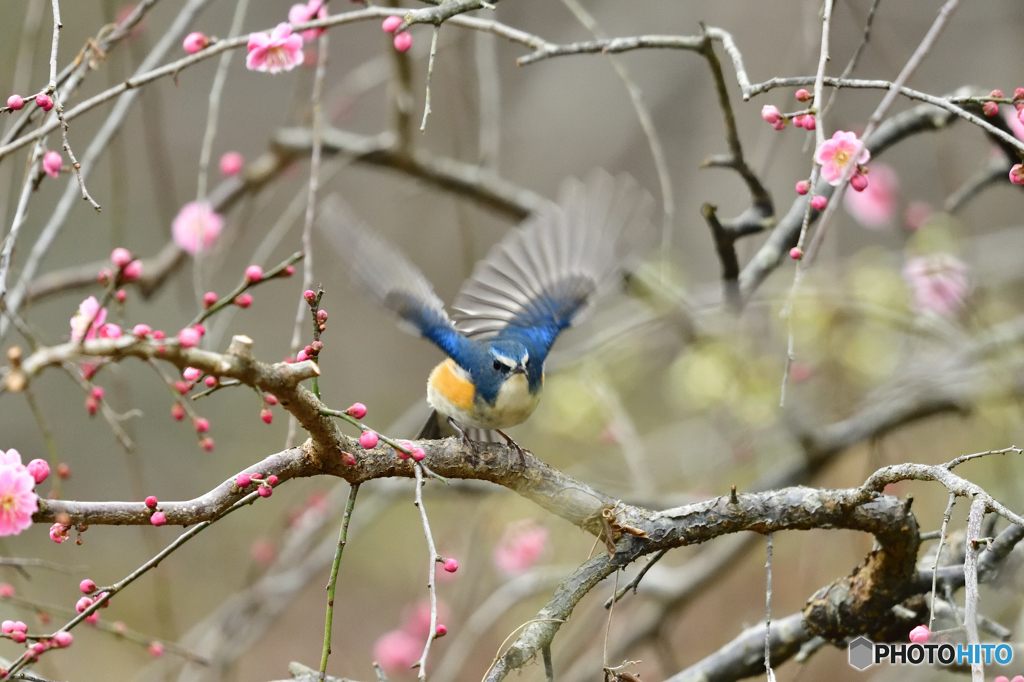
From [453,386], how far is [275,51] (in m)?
1.03

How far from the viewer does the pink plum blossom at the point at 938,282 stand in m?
3.52

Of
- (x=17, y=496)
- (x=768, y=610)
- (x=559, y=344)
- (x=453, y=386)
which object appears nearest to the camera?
(x=17, y=496)

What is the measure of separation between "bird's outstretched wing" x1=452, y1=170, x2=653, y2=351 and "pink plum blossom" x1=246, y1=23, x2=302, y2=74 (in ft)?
2.91

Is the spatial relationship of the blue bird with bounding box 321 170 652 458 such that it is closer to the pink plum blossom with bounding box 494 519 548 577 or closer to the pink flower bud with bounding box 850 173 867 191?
the pink flower bud with bounding box 850 173 867 191

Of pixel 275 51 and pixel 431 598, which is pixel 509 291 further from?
pixel 431 598

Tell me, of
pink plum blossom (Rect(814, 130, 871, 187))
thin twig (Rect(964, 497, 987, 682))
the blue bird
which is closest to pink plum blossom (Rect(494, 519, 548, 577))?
the blue bird

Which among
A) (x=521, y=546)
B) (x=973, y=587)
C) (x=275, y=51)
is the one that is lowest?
(x=973, y=587)

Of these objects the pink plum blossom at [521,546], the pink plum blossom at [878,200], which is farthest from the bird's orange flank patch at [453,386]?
the pink plum blossom at [878,200]

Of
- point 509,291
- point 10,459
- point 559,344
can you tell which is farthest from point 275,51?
point 559,344

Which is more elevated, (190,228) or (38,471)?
(190,228)

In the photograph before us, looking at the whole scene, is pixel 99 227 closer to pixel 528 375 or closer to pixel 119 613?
pixel 119 613

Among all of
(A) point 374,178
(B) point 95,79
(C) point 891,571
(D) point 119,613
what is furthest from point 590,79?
(C) point 891,571

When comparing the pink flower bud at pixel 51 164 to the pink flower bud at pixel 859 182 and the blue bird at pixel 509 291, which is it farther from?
the pink flower bud at pixel 859 182

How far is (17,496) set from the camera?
148 centimetres
